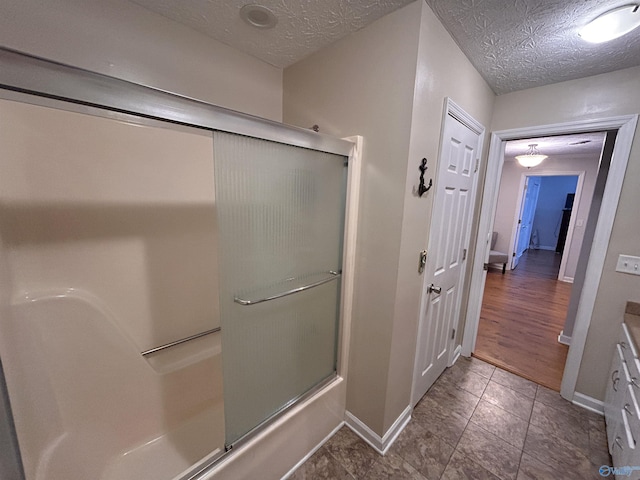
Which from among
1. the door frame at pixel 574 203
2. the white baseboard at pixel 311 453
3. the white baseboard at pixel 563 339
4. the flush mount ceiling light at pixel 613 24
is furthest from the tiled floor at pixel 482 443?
the door frame at pixel 574 203

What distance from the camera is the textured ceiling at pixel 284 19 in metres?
1.16

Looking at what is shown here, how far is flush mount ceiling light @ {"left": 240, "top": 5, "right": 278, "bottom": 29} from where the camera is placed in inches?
46.7

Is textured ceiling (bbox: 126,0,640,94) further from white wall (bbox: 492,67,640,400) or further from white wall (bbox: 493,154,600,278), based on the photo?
white wall (bbox: 493,154,600,278)

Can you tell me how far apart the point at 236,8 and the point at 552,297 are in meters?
5.09

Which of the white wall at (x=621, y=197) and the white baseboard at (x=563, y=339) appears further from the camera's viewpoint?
the white baseboard at (x=563, y=339)

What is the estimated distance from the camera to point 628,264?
158 centimetres

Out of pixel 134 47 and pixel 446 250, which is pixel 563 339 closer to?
pixel 446 250

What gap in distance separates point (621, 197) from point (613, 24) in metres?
1.05

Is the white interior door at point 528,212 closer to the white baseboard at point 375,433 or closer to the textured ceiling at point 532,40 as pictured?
the textured ceiling at point 532,40

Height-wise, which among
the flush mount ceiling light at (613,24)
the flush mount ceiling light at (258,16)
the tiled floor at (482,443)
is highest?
the flush mount ceiling light at (258,16)

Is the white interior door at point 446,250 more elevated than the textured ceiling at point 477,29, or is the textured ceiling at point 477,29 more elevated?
the textured ceiling at point 477,29

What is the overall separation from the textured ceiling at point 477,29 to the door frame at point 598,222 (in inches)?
13.3

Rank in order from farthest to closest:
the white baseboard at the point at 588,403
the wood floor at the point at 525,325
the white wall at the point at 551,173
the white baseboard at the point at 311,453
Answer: the white wall at the point at 551,173
the wood floor at the point at 525,325
the white baseboard at the point at 588,403
the white baseboard at the point at 311,453

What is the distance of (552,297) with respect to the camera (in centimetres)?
373
